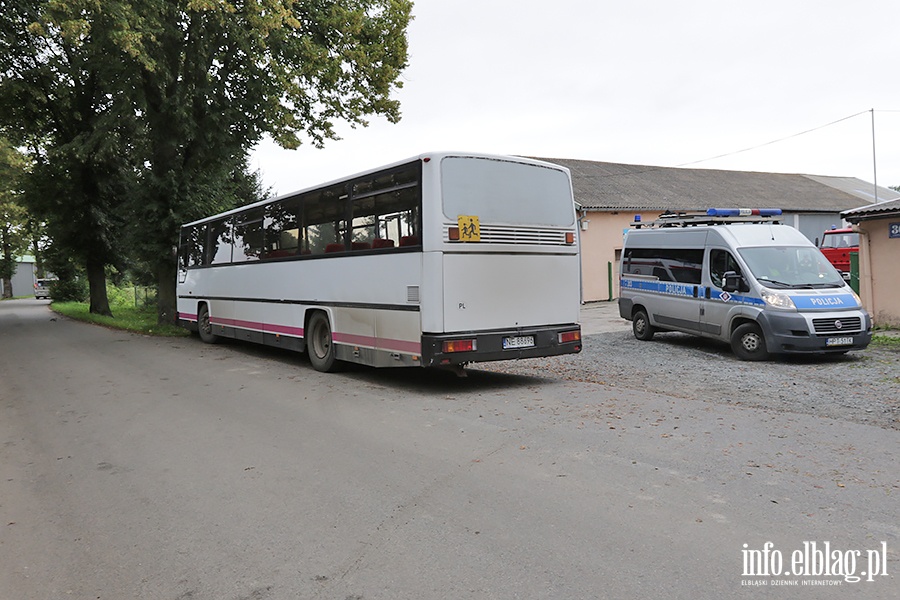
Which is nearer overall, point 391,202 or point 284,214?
point 391,202

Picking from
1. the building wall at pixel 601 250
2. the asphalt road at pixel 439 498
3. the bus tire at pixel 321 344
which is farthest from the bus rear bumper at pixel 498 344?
the building wall at pixel 601 250

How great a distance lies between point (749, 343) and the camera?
12305 millimetres

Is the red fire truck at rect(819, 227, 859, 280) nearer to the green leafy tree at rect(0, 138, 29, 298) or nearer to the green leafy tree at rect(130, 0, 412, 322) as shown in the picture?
the green leafy tree at rect(130, 0, 412, 322)

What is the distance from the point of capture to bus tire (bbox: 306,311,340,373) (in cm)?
1173

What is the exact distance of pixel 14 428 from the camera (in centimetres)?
809

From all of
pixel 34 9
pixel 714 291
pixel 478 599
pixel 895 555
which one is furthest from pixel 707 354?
pixel 34 9

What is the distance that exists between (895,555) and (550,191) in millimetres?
7215

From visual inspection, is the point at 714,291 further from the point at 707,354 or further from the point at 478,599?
the point at 478,599

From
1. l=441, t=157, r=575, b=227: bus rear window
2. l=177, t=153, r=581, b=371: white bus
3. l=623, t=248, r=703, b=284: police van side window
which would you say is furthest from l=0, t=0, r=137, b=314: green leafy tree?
l=623, t=248, r=703, b=284: police van side window

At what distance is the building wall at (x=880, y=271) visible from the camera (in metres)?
16.1

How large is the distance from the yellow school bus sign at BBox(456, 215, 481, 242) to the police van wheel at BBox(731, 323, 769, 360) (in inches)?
228

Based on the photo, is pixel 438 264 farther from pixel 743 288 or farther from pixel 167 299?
pixel 167 299

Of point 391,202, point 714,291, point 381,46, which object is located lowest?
point 714,291

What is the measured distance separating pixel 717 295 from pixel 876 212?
19.6ft
